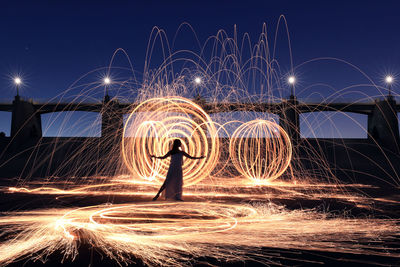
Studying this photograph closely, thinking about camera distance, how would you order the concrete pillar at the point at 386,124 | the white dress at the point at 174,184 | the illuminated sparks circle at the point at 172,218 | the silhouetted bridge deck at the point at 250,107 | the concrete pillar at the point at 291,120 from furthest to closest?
the silhouetted bridge deck at the point at 250,107 < the concrete pillar at the point at 291,120 < the concrete pillar at the point at 386,124 < the white dress at the point at 174,184 < the illuminated sparks circle at the point at 172,218

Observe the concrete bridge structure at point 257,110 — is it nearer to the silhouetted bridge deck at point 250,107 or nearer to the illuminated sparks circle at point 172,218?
the silhouetted bridge deck at point 250,107

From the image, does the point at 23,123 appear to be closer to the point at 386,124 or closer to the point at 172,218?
the point at 172,218

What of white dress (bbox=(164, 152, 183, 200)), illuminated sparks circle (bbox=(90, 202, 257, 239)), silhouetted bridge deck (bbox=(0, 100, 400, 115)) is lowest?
illuminated sparks circle (bbox=(90, 202, 257, 239))

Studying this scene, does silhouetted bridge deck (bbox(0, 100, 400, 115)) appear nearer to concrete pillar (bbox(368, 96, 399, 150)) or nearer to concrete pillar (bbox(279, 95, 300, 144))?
concrete pillar (bbox(279, 95, 300, 144))

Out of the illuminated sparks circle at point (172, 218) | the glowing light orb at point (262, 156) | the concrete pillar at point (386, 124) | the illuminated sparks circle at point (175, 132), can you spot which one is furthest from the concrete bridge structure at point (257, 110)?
the illuminated sparks circle at point (172, 218)

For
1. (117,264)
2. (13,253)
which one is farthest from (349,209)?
(13,253)

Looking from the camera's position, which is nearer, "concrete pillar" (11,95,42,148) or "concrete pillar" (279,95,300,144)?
"concrete pillar" (279,95,300,144)

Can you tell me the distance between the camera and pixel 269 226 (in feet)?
18.2

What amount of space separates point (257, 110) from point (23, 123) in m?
34.3

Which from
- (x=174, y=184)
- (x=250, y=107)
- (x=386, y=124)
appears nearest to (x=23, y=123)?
(x=250, y=107)

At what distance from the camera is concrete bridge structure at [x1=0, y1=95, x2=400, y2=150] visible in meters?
43.4

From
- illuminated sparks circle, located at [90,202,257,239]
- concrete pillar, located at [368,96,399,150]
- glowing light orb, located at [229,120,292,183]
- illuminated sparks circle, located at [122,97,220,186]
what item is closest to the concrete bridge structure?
concrete pillar, located at [368,96,399,150]

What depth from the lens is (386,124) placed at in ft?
145

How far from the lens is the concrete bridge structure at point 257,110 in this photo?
1710 inches
